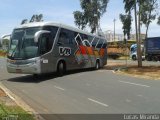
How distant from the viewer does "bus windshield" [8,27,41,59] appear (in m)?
19.9

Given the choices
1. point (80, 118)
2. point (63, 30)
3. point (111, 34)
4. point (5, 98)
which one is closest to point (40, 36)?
point (63, 30)

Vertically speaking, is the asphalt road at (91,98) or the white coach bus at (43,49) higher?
the white coach bus at (43,49)

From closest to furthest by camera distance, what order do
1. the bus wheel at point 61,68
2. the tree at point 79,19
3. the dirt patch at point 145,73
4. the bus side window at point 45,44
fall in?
1. the bus side window at point 45,44
2. the dirt patch at point 145,73
3. the bus wheel at point 61,68
4. the tree at point 79,19

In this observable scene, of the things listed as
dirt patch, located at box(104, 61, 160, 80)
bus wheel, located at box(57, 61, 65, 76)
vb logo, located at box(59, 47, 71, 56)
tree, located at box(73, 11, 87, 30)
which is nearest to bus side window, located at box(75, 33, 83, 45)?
vb logo, located at box(59, 47, 71, 56)

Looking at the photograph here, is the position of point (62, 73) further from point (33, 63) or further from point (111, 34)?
point (111, 34)

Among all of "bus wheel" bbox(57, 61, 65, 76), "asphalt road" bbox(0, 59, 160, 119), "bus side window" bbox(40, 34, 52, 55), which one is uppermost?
"bus side window" bbox(40, 34, 52, 55)

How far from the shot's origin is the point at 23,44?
20.2 m

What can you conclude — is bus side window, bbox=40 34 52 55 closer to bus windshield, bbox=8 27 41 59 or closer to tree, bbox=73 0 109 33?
bus windshield, bbox=8 27 41 59

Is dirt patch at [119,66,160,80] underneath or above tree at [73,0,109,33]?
underneath

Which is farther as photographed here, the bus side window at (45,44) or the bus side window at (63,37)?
the bus side window at (63,37)

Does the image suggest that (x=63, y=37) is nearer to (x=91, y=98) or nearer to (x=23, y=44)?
(x=23, y=44)

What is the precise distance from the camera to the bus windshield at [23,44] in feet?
65.4


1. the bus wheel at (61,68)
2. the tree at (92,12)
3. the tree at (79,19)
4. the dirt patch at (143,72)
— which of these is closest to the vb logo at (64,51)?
the bus wheel at (61,68)

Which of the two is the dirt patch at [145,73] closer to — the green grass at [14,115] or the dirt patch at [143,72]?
the dirt patch at [143,72]
